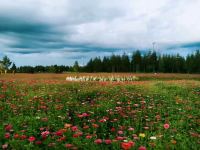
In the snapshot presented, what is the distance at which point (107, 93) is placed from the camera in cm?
1553

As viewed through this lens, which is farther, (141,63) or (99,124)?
(141,63)

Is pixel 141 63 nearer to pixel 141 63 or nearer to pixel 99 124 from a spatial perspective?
pixel 141 63

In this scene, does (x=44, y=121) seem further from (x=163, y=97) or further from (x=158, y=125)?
(x=163, y=97)

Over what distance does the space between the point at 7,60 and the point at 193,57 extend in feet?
247

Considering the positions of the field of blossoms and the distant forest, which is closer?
the field of blossoms

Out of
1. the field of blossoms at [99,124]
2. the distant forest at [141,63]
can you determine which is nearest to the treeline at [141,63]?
the distant forest at [141,63]

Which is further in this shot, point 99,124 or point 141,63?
point 141,63

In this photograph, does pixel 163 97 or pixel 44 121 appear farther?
pixel 163 97

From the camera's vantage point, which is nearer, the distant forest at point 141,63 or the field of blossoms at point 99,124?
the field of blossoms at point 99,124

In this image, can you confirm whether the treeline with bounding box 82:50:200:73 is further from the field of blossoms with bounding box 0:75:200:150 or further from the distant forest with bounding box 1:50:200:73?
the field of blossoms with bounding box 0:75:200:150

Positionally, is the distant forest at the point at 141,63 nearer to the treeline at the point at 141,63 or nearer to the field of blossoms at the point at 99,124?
the treeline at the point at 141,63

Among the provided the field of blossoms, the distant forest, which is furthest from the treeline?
the field of blossoms

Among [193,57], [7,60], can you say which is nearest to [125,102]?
[7,60]

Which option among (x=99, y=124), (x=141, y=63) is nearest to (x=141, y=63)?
(x=141, y=63)
